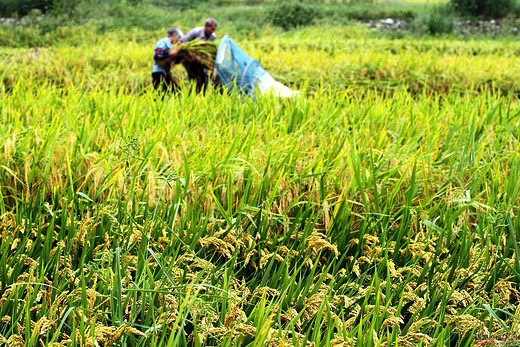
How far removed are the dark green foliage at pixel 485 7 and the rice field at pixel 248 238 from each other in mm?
12768

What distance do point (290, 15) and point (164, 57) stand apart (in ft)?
28.4

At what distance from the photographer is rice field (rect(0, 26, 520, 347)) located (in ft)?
3.72

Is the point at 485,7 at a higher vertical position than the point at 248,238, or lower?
Answer: higher

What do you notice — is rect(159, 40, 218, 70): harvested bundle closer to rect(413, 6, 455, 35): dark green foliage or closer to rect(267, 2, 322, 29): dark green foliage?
rect(413, 6, 455, 35): dark green foliage

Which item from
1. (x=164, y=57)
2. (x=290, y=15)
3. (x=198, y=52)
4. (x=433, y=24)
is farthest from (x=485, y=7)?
(x=164, y=57)

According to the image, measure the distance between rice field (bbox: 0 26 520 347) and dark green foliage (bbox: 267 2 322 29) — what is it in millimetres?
10425

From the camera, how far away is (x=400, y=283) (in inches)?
53.9

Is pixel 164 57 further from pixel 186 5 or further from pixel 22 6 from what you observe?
pixel 186 5

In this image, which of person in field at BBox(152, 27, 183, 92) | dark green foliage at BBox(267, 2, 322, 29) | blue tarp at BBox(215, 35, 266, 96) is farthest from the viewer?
→ dark green foliage at BBox(267, 2, 322, 29)

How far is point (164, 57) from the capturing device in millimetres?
4570

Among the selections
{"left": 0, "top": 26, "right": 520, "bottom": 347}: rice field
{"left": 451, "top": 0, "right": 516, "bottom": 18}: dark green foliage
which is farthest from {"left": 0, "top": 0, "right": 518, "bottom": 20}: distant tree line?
{"left": 0, "top": 26, "right": 520, "bottom": 347}: rice field

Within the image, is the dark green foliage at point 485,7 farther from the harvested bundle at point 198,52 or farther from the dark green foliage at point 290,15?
the harvested bundle at point 198,52

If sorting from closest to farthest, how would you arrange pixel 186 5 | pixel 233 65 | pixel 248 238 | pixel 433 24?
pixel 248 238
pixel 233 65
pixel 433 24
pixel 186 5

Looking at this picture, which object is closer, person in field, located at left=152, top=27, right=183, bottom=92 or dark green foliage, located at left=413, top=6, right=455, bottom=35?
person in field, located at left=152, top=27, right=183, bottom=92
